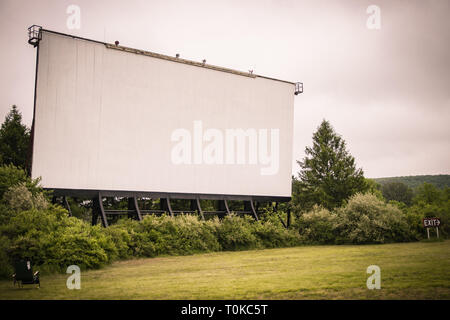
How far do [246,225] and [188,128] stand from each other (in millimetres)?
6732

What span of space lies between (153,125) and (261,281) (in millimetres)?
14349

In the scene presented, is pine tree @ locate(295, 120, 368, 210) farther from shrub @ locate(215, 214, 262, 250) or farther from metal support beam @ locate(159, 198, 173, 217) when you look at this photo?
metal support beam @ locate(159, 198, 173, 217)

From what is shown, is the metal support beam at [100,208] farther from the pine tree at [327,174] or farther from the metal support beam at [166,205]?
the pine tree at [327,174]

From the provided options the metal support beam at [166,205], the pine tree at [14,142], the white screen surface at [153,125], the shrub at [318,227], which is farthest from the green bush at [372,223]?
the pine tree at [14,142]

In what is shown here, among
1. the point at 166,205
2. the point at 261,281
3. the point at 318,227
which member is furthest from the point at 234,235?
the point at 261,281

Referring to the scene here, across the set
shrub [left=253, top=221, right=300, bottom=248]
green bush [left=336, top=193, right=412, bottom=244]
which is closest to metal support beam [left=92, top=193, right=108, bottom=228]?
shrub [left=253, top=221, right=300, bottom=248]

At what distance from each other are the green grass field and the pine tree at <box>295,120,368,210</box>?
20595mm

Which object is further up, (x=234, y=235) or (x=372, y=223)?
(x=372, y=223)

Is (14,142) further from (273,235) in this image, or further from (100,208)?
(273,235)

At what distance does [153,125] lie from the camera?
2334 centimetres

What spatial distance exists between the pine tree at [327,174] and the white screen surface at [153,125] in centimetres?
897

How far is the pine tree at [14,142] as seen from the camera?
3012 centimetres
